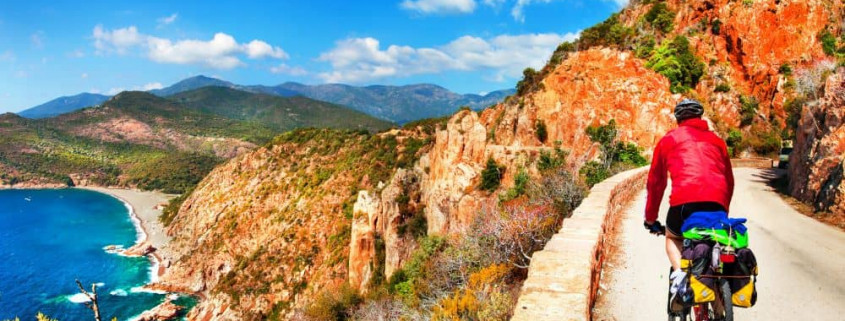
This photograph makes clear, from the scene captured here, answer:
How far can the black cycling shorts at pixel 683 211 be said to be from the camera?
3.17 m

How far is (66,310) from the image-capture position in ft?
185

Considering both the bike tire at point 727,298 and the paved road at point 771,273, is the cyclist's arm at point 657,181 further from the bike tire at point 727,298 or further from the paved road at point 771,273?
the bike tire at point 727,298

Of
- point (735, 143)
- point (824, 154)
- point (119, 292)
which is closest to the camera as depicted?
point (824, 154)

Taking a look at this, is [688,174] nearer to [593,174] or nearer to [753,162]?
[593,174]

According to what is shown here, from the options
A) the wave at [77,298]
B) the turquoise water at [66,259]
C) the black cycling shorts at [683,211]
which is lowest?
the wave at [77,298]

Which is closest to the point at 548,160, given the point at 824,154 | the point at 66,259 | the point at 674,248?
the point at 824,154

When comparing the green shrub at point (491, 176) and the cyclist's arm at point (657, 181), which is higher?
the cyclist's arm at point (657, 181)

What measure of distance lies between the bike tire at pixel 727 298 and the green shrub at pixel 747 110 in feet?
88.4

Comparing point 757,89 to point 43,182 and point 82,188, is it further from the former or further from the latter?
point 43,182

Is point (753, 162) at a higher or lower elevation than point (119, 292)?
higher

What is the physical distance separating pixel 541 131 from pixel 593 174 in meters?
12.6

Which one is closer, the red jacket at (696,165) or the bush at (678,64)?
the red jacket at (696,165)

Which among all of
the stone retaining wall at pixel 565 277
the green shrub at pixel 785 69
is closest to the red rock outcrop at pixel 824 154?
the stone retaining wall at pixel 565 277

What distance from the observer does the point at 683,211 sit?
331 centimetres
